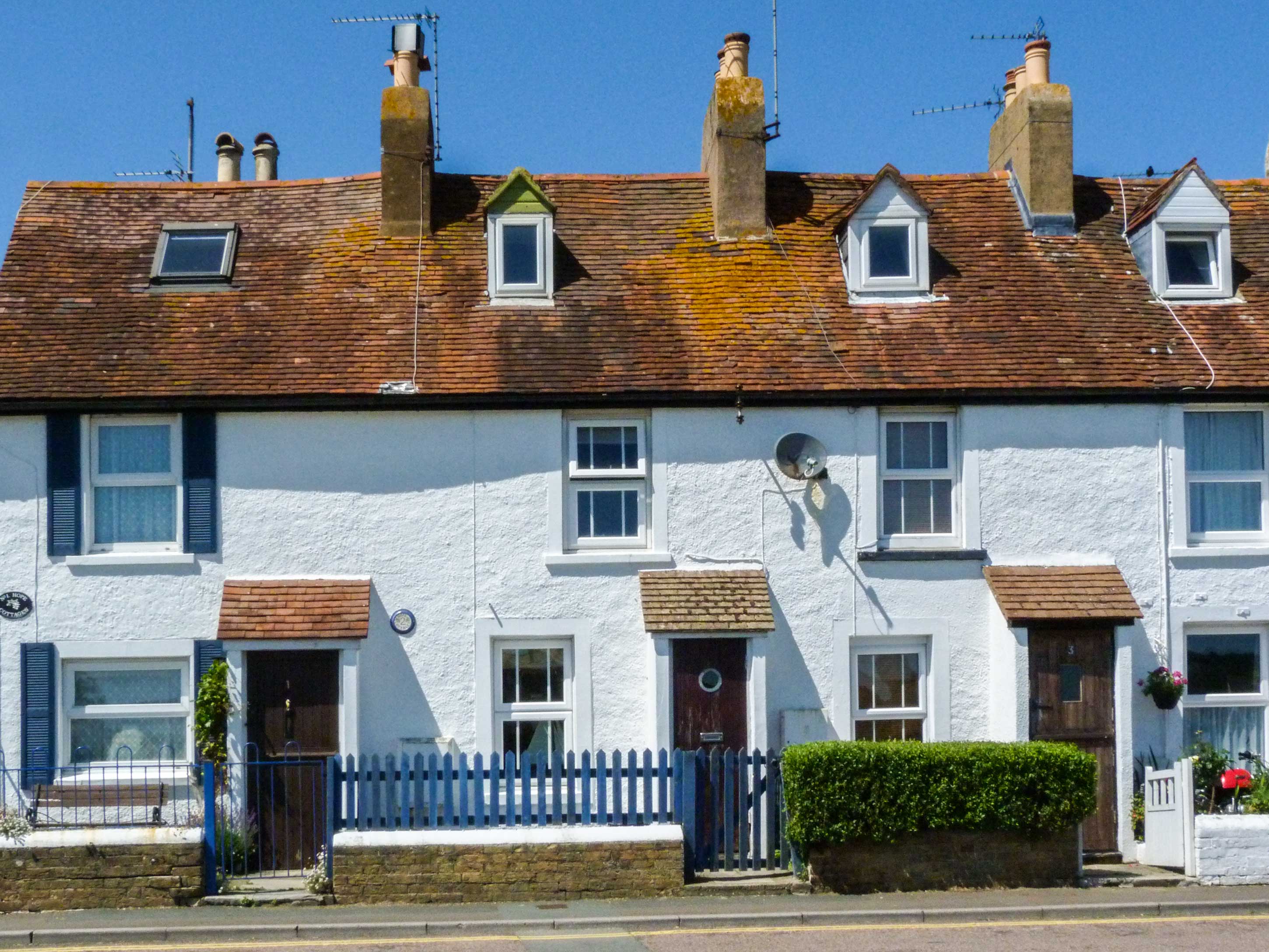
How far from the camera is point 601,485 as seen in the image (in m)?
15.8

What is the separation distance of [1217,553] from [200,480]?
35.7 ft

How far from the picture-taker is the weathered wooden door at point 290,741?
47.9 feet

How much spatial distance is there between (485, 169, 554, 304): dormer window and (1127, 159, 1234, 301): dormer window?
710cm

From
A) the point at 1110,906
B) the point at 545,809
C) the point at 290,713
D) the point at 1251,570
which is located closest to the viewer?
the point at 1110,906

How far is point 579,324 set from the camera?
16.6 metres

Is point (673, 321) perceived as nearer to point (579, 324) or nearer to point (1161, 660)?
point (579, 324)

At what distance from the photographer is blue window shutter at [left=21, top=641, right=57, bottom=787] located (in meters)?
14.9

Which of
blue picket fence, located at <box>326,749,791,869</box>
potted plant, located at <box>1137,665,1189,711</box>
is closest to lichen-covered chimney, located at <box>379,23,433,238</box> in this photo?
blue picket fence, located at <box>326,749,791,869</box>

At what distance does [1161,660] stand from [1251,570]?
1.42 meters

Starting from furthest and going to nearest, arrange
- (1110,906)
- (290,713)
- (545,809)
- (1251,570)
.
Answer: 1. (1251,570)
2. (290,713)
3. (545,809)
4. (1110,906)

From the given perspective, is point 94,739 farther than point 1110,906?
Yes

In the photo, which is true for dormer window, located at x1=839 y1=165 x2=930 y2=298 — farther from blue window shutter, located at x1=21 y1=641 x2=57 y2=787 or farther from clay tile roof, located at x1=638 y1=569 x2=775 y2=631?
blue window shutter, located at x1=21 y1=641 x2=57 y2=787

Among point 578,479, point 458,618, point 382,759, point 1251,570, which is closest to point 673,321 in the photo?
point 578,479

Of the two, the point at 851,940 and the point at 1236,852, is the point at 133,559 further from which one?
the point at 1236,852
